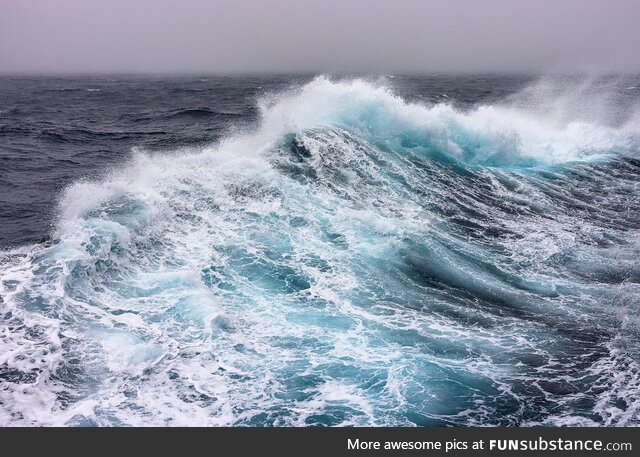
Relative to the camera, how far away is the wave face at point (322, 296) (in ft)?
25.2

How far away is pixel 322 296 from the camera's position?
11.0 meters

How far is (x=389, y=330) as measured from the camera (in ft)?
31.9

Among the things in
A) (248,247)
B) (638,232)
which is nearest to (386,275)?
(248,247)
